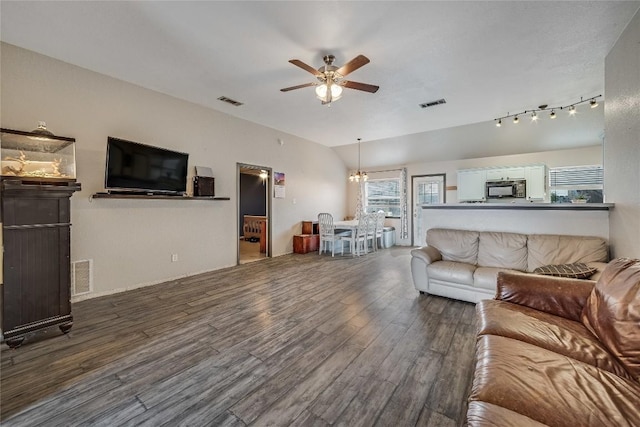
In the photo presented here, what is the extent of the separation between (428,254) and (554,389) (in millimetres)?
2444

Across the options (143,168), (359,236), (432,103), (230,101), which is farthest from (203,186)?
(432,103)

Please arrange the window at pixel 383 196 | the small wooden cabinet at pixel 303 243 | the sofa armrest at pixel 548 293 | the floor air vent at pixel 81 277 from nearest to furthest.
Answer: the sofa armrest at pixel 548 293 < the floor air vent at pixel 81 277 < the small wooden cabinet at pixel 303 243 < the window at pixel 383 196

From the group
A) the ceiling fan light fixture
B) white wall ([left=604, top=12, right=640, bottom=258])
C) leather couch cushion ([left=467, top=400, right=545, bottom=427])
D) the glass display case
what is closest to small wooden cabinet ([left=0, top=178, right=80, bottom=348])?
the glass display case

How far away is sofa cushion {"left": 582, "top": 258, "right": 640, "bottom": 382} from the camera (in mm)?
1312

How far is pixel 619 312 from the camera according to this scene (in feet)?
4.70

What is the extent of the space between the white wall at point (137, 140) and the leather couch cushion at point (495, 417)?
424 cm

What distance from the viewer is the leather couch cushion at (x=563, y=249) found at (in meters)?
2.75

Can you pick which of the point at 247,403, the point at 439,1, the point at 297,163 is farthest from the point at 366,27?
the point at 297,163

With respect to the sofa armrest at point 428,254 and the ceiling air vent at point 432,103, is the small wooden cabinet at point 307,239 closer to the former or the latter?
the sofa armrest at point 428,254

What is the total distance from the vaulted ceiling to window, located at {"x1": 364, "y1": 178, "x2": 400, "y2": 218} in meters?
3.98

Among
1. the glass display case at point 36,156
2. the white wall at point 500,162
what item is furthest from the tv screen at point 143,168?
the white wall at point 500,162

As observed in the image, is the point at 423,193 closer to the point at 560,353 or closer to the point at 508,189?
the point at 508,189

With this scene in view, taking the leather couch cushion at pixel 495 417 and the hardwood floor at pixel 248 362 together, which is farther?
the hardwood floor at pixel 248 362

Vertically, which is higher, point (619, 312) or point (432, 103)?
point (432, 103)
